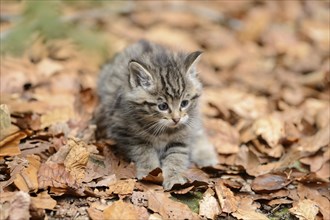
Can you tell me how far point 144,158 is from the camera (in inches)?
172

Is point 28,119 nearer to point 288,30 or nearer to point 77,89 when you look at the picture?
point 77,89

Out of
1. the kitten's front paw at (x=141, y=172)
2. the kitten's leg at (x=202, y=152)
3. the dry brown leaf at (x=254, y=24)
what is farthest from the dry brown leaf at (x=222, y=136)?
the dry brown leaf at (x=254, y=24)

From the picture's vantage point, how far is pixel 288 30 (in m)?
8.06

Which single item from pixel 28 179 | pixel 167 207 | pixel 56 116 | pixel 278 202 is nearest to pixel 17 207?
pixel 28 179

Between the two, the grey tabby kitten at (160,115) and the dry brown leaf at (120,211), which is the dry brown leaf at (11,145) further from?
the dry brown leaf at (120,211)

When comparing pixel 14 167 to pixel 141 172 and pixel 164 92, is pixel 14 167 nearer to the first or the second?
pixel 141 172

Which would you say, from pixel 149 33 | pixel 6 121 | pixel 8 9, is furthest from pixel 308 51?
pixel 6 121

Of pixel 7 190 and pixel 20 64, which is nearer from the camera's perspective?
pixel 7 190

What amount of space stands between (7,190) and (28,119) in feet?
4.01

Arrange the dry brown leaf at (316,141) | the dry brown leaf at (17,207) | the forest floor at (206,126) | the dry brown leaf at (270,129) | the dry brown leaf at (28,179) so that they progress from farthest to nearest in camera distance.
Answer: the dry brown leaf at (270,129)
the dry brown leaf at (316,141)
the forest floor at (206,126)
the dry brown leaf at (28,179)
the dry brown leaf at (17,207)

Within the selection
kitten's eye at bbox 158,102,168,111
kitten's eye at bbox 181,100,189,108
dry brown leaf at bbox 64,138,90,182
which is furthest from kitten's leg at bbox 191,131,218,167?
dry brown leaf at bbox 64,138,90,182

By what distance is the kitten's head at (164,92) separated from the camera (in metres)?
4.29

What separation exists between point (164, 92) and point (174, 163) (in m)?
0.58

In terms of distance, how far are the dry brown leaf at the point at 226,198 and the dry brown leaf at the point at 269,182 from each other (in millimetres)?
251
